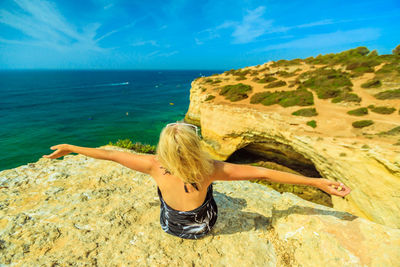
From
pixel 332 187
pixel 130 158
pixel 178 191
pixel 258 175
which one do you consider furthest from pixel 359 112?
pixel 130 158

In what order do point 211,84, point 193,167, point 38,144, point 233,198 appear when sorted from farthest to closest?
1. point 211,84
2. point 38,144
3. point 233,198
4. point 193,167

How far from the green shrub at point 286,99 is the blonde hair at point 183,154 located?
14.0 m

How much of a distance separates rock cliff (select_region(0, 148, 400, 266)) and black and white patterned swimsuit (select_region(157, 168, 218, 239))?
0.21 metres

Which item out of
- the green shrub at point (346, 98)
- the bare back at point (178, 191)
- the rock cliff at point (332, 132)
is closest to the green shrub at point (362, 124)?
the rock cliff at point (332, 132)

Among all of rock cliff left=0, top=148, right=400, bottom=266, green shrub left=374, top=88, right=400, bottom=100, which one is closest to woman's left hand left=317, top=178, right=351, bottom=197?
rock cliff left=0, top=148, right=400, bottom=266

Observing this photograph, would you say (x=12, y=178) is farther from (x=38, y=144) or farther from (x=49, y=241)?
(x=38, y=144)

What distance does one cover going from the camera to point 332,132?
31.9ft

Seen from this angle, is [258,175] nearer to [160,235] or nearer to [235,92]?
[160,235]

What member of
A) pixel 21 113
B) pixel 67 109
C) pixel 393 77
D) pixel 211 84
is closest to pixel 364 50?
pixel 393 77

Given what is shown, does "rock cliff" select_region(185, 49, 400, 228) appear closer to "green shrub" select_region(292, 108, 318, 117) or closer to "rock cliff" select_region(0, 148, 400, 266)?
"green shrub" select_region(292, 108, 318, 117)

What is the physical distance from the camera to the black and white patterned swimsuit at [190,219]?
8.41ft

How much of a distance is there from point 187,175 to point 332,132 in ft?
34.8

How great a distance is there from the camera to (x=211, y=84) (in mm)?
25547

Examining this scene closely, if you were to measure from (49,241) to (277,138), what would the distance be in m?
12.1
